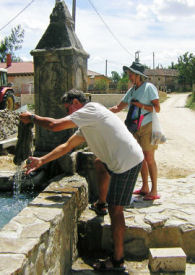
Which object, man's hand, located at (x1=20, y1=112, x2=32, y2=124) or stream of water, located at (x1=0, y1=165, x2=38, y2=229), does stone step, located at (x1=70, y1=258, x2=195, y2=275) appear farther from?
man's hand, located at (x1=20, y1=112, x2=32, y2=124)

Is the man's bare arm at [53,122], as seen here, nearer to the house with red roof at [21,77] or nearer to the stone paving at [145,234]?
the stone paving at [145,234]

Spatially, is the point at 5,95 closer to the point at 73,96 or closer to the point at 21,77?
the point at 73,96

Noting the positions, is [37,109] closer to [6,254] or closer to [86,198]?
[86,198]

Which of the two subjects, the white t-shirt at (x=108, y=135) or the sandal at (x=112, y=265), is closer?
the white t-shirt at (x=108, y=135)

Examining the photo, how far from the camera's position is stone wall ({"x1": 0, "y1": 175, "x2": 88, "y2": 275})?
2195 mm

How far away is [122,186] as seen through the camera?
3.05m

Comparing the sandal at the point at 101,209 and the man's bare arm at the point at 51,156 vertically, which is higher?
the man's bare arm at the point at 51,156

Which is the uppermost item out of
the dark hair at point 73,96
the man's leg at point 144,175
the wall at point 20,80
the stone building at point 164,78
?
the stone building at point 164,78

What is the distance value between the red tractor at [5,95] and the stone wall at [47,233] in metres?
11.9

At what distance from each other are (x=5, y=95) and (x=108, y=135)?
13.2 meters

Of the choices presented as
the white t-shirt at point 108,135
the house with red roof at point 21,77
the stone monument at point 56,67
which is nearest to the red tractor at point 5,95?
the stone monument at point 56,67

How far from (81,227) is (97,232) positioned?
189 mm

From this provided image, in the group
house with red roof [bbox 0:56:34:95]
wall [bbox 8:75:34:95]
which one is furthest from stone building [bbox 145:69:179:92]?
wall [bbox 8:75:34:95]

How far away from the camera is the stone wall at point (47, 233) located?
86.4 inches
